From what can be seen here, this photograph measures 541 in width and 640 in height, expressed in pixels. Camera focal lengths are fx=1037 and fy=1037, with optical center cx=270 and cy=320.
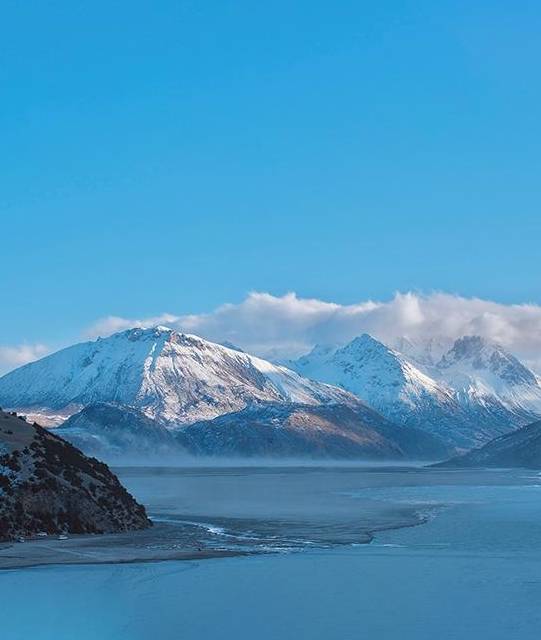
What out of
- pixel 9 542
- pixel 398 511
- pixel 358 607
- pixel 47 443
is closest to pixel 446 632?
pixel 358 607

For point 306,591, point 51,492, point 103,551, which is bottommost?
point 306,591

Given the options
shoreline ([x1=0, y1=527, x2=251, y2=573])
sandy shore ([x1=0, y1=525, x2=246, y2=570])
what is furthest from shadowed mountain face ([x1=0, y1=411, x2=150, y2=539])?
shoreline ([x1=0, y1=527, x2=251, y2=573])

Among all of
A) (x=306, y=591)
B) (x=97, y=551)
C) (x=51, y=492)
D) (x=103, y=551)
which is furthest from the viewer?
(x=51, y=492)

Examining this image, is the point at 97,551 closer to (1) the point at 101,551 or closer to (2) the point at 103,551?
(1) the point at 101,551

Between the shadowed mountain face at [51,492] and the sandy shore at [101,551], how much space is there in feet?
7.39

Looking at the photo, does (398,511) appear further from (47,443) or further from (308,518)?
(47,443)

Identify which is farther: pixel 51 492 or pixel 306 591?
pixel 51 492

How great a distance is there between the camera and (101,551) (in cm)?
8500

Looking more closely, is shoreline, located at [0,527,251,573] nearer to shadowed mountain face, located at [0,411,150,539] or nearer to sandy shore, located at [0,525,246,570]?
sandy shore, located at [0,525,246,570]

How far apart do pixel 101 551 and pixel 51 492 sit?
12.2m

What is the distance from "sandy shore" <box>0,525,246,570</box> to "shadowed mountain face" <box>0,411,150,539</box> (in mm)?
2251

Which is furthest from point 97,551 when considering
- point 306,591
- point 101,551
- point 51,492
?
point 306,591

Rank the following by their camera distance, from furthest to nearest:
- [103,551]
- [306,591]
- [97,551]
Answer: [103,551]
[97,551]
[306,591]

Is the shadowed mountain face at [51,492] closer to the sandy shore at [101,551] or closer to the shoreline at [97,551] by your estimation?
the sandy shore at [101,551]
